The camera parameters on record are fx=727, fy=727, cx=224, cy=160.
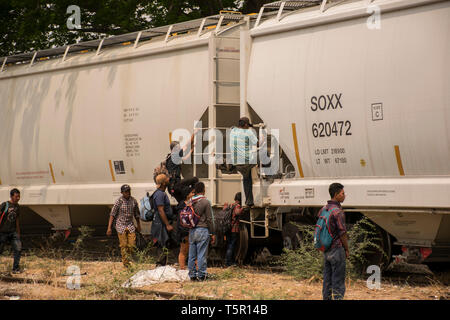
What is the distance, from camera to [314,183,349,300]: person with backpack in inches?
314

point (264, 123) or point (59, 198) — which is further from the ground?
point (264, 123)

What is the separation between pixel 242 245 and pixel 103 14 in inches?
405

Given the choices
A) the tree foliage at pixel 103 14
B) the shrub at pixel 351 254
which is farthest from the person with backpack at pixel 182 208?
the tree foliage at pixel 103 14

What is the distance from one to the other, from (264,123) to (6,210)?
4.86 meters

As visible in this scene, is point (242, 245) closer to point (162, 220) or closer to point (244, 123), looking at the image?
point (162, 220)

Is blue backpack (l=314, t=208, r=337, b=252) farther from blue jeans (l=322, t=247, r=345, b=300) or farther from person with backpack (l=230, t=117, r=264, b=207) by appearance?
person with backpack (l=230, t=117, r=264, b=207)

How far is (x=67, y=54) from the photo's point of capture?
630 inches

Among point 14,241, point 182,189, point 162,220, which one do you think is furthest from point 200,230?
point 14,241

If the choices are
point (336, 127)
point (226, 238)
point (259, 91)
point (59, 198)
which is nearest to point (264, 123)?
point (259, 91)

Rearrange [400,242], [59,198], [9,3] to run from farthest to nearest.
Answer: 1. [9,3]
2. [59,198]
3. [400,242]

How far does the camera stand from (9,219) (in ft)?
42.2

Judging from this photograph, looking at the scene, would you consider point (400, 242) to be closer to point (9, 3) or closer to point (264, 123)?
point (264, 123)

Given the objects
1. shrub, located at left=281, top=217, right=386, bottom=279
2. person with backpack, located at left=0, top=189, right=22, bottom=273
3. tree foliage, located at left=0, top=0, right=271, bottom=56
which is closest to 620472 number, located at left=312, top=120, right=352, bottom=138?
shrub, located at left=281, top=217, right=386, bottom=279

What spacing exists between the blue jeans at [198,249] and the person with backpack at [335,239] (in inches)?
114
